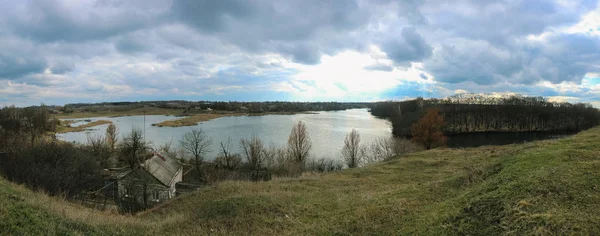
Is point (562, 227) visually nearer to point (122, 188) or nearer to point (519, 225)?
point (519, 225)

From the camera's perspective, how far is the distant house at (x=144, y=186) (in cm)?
2322

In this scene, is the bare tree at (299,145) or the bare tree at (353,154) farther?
the bare tree at (299,145)

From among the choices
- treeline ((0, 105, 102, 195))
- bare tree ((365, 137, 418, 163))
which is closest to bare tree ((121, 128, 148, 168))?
treeline ((0, 105, 102, 195))

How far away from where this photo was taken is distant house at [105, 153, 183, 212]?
23.2 meters

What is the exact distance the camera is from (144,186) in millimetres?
22953

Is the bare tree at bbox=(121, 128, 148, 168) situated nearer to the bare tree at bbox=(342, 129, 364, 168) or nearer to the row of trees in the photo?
the row of trees

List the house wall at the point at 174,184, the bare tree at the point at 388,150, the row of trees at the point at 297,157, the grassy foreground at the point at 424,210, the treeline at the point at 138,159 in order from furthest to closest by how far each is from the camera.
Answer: the bare tree at the point at 388,150, the row of trees at the point at 297,157, the house wall at the point at 174,184, the treeline at the point at 138,159, the grassy foreground at the point at 424,210

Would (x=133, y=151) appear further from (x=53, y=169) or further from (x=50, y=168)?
(x=53, y=169)

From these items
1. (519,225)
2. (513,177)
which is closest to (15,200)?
(519,225)

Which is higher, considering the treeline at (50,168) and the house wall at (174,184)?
the treeline at (50,168)

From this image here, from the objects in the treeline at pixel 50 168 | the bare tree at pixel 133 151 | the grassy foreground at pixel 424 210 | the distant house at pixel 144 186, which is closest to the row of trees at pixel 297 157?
the bare tree at pixel 133 151

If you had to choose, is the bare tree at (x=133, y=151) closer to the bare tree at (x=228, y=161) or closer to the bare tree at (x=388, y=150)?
the bare tree at (x=228, y=161)

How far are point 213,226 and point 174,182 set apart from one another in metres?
23.9

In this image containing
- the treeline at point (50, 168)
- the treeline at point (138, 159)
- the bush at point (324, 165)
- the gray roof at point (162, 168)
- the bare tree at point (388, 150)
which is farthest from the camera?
the bare tree at point (388, 150)
